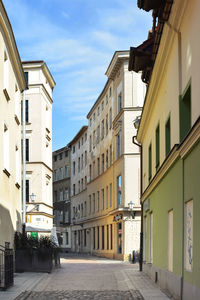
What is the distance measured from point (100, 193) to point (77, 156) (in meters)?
16.9

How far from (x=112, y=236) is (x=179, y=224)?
32188 millimetres

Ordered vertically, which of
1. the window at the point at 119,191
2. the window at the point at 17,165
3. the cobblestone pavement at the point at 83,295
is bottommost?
the cobblestone pavement at the point at 83,295

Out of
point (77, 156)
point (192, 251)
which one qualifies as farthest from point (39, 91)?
point (192, 251)

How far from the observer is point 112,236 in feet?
145

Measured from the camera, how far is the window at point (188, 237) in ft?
36.4

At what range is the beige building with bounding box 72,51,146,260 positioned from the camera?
39.2 m

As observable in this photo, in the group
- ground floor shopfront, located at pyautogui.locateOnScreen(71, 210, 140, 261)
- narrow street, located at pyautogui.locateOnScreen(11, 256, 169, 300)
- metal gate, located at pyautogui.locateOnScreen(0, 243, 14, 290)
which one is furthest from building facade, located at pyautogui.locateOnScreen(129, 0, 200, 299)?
ground floor shopfront, located at pyautogui.locateOnScreen(71, 210, 140, 261)

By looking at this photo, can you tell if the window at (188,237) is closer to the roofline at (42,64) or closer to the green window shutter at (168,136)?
the green window shutter at (168,136)

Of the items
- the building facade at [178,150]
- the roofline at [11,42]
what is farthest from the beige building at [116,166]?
the building facade at [178,150]

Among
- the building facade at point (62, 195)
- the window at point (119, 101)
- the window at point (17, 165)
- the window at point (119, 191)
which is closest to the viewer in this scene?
the window at point (17, 165)

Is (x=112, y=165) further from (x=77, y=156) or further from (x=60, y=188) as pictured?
(x=60, y=188)

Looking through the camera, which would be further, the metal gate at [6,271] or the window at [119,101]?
the window at [119,101]

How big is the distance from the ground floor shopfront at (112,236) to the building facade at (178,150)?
20135 millimetres

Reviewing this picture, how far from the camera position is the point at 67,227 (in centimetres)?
7081
